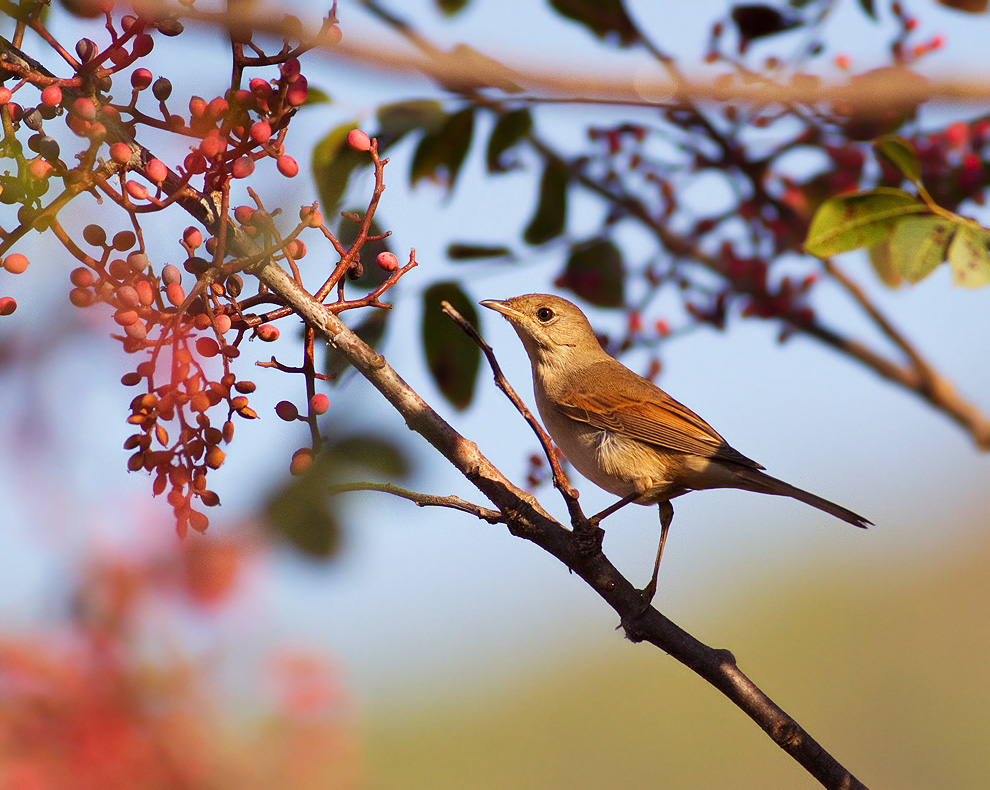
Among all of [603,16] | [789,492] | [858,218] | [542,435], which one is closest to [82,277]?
[542,435]

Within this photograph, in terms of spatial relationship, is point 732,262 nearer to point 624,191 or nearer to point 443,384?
point 624,191

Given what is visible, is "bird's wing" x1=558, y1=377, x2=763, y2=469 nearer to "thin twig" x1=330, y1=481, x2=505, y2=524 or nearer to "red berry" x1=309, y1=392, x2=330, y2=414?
"thin twig" x1=330, y1=481, x2=505, y2=524

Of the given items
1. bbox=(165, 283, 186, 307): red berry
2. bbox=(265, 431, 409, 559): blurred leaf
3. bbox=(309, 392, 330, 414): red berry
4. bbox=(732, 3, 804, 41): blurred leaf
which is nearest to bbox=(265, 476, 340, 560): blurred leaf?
bbox=(265, 431, 409, 559): blurred leaf

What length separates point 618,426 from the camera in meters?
4.54

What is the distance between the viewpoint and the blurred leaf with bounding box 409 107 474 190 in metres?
3.42

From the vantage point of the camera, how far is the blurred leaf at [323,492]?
2.29m

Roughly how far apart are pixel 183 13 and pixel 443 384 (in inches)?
97.8

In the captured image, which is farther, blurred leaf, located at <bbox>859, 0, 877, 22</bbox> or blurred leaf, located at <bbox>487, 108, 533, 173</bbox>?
blurred leaf, located at <bbox>859, 0, 877, 22</bbox>

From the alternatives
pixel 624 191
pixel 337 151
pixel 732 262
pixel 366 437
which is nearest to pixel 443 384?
pixel 337 151

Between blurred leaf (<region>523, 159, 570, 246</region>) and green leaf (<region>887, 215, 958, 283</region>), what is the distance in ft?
5.02

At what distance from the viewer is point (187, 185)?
2.13 metres

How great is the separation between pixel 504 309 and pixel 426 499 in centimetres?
287

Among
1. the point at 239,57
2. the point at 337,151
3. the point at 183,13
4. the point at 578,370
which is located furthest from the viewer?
the point at 578,370

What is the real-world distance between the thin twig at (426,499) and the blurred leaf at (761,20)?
8.17 ft
